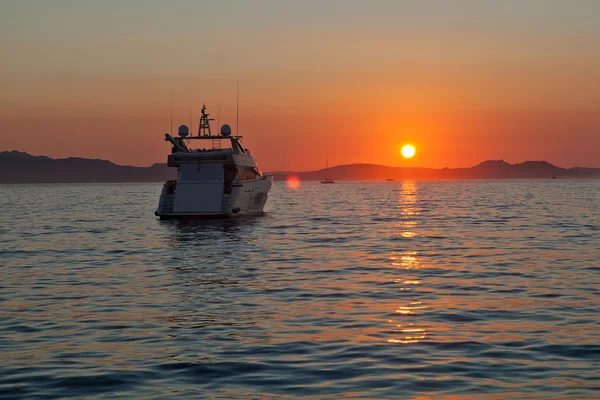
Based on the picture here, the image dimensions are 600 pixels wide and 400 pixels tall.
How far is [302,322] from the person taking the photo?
14.9 m

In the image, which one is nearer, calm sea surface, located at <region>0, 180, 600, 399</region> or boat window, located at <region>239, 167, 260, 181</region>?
calm sea surface, located at <region>0, 180, 600, 399</region>

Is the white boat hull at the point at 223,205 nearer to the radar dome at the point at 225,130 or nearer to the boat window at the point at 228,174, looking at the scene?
the boat window at the point at 228,174

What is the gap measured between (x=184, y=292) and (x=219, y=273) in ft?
13.3

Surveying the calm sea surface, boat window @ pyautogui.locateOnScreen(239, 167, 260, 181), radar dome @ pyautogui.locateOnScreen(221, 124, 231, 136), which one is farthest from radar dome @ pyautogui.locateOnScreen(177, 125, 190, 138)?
the calm sea surface

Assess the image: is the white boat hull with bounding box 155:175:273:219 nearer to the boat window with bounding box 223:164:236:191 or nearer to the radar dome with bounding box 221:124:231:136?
the boat window with bounding box 223:164:236:191

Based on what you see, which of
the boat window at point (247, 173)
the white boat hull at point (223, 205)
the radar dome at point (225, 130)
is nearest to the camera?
the white boat hull at point (223, 205)

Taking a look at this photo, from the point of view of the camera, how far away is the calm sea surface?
10664 millimetres

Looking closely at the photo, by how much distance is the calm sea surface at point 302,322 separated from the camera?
10.7m

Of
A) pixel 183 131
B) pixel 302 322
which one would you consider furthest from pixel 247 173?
pixel 302 322

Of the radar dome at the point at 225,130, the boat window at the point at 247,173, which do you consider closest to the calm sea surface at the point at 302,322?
the boat window at the point at 247,173

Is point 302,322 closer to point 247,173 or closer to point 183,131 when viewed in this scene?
point 247,173

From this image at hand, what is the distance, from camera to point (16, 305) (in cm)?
1714

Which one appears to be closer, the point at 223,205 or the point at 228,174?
the point at 223,205

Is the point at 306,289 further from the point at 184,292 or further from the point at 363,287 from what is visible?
the point at 184,292
